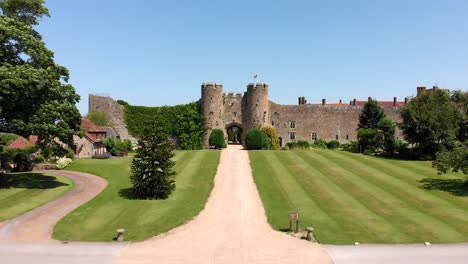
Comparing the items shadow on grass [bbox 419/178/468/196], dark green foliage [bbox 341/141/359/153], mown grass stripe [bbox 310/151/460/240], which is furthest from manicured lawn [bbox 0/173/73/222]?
dark green foliage [bbox 341/141/359/153]

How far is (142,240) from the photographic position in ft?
59.8

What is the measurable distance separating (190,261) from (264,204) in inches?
396

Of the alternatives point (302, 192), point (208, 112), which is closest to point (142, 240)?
point (302, 192)

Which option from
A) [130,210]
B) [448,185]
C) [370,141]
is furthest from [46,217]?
[370,141]

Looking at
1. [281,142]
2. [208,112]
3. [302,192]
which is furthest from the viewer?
[281,142]

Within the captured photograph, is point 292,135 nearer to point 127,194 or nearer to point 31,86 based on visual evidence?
point 127,194

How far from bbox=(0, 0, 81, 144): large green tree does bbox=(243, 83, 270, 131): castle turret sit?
A: 3127cm

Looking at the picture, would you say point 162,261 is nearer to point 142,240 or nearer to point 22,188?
point 142,240

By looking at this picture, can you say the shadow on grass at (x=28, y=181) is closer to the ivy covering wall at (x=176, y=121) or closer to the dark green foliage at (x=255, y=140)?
the ivy covering wall at (x=176, y=121)

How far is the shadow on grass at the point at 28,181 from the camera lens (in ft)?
94.8

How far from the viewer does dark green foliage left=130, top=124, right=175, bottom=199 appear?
26391mm

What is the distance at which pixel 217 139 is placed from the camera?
179 ft

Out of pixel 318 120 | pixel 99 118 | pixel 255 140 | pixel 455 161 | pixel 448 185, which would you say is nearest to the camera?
pixel 455 161

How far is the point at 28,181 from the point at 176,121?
96.2 ft
